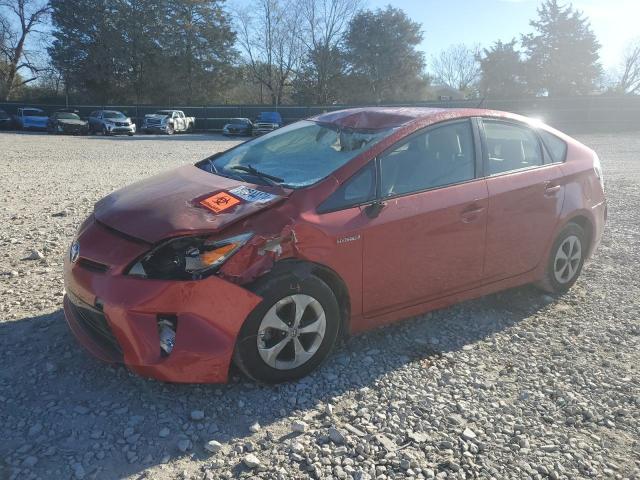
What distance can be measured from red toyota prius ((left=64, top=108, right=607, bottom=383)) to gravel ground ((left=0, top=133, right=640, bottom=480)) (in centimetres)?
26

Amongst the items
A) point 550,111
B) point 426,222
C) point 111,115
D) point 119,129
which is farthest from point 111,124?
point 426,222

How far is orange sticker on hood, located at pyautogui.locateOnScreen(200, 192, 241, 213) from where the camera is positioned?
3133mm

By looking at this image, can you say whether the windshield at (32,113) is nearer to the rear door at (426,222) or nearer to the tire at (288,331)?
the rear door at (426,222)

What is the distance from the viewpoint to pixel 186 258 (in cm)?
292

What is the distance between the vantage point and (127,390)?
311 cm

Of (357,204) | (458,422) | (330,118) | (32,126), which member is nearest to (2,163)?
(330,118)

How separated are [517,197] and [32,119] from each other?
3630cm

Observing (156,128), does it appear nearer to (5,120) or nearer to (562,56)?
(5,120)

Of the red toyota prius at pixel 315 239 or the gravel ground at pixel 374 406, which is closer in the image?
the gravel ground at pixel 374 406

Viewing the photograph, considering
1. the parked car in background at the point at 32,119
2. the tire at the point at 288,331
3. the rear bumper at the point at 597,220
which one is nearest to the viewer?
the tire at the point at 288,331

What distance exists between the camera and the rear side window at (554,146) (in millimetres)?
4582

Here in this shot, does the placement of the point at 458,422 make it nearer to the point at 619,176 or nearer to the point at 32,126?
the point at 619,176

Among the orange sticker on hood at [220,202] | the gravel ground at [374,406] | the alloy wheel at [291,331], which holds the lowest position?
the gravel ground at [374,406]

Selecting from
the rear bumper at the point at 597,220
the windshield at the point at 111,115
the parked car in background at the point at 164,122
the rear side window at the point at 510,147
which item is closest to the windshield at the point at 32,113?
the windshield at the point at 111,115
